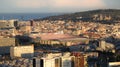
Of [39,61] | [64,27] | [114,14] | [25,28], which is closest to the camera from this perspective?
[39,61]

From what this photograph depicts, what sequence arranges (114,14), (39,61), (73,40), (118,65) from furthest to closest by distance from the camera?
(114,14)
(73,40)
(118,65)
(39,61)

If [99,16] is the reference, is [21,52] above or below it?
above

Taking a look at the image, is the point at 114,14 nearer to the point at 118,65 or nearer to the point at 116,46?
the point at 116,46

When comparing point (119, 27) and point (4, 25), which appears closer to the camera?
point (119, 27)

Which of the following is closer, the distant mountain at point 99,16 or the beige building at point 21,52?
the beige building at point 21,52

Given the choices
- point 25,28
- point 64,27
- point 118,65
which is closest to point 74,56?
point 118,65

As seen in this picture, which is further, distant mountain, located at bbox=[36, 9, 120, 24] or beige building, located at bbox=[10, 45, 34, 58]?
distant mountain, located at bbox=[36, 9, 120, 24]

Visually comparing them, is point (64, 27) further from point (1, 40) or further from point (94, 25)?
point (1, 40)

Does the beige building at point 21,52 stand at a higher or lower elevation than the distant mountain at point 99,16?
higher

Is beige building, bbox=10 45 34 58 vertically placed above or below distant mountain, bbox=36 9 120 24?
above

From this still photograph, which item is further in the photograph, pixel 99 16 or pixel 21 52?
pixel 99 16
